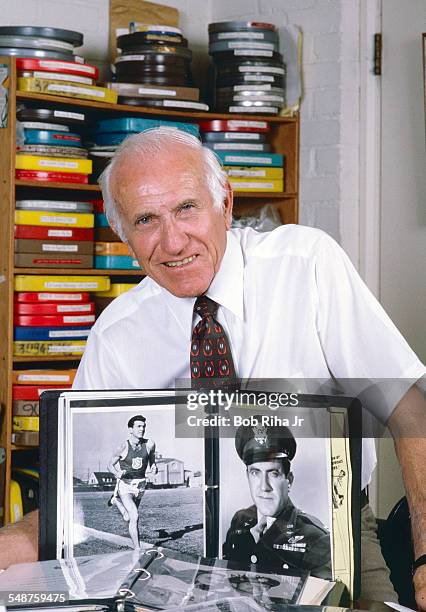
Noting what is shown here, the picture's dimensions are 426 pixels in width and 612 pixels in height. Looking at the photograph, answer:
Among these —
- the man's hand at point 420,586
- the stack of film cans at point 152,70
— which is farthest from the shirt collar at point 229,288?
the stack of film cans at point 152,70

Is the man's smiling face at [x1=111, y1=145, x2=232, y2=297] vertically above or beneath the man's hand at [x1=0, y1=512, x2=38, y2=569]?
above

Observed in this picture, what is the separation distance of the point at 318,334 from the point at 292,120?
222 cm

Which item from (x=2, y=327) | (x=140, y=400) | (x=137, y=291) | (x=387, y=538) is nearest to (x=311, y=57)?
(x=2, y=327)

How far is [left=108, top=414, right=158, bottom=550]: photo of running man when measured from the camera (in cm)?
110

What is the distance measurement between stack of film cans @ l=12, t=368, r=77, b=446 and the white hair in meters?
1.61

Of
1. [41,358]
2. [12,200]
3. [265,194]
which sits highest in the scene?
[265,194]

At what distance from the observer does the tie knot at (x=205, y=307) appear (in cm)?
153

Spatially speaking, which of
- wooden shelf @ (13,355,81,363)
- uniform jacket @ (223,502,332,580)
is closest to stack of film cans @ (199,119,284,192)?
wooden shelf @ (13,355,81,363)

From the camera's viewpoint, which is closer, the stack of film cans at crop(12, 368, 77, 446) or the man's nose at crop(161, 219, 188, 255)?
the man's nose at crop(161, 219, 188, 255)

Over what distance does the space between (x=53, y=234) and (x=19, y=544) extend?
6.71 ft

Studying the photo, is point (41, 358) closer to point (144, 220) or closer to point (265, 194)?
point (265, 194)

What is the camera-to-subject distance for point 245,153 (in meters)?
3.55

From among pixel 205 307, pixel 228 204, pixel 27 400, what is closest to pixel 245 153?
pixel 27 400

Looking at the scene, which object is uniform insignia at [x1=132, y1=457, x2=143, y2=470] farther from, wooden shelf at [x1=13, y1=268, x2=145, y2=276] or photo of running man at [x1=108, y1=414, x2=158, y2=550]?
wooden shelf at [x1=13, y1=268, x2=145, y2=276]
